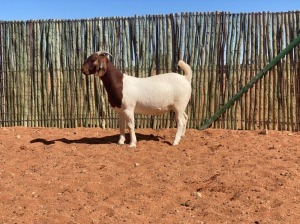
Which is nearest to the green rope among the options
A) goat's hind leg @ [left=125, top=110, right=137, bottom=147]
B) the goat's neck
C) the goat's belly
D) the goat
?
the goat

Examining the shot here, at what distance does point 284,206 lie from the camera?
14.7 feet

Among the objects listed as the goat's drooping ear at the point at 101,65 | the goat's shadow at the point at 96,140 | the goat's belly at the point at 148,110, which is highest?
the goat's drooping ear at the point at 101,65

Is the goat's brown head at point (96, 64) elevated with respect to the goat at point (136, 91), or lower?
elevated

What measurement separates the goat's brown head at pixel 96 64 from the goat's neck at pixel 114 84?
3.9 inches

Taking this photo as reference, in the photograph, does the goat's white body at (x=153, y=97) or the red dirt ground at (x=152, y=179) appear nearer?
the red dirt ground at (x=152, y=179)

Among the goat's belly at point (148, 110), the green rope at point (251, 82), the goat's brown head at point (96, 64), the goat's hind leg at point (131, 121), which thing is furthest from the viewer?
the green rope at point (251, 82)

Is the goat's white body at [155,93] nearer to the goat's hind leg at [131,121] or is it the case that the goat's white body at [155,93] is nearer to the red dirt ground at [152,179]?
the goat's hind leg at [131,121]

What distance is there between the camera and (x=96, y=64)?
709 centimetres

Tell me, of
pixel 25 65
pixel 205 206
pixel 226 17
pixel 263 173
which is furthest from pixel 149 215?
pixel 25 65

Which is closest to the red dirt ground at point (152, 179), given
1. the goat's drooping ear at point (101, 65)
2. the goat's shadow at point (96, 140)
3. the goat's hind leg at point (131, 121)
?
the goat's shadow at point (96, 140)

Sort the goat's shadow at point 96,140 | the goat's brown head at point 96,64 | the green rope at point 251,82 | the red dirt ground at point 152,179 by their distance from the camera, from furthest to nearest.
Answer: the green rope at point 251,82
the goat's shadow at point 96,140
the goat's brown head at point 96,64
the red dirt ground at point 152,179

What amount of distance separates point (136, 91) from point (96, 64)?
78 centimetres

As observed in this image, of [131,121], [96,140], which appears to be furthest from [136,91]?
[96,140]

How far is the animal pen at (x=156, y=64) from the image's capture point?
27.5 feet
